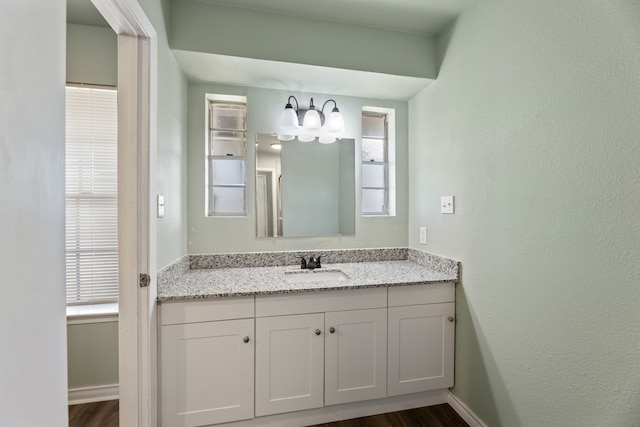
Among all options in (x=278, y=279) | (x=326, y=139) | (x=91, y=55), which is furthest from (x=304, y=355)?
(x=91, y=55)

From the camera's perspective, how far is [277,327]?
149 cm

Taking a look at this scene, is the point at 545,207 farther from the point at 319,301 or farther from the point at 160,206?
the point at 160,206

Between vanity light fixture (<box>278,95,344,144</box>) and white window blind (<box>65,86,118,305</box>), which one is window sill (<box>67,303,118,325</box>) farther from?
vanity light fixture (<box>278,95,344,144</box>)

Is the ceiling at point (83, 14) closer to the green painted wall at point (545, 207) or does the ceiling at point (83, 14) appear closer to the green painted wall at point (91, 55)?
the green painted wall at point (91, 55)

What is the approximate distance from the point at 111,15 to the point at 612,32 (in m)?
1.81

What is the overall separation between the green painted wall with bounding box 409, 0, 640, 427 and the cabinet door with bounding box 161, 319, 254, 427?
4.17ft

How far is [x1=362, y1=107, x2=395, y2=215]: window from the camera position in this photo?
2.27 metres

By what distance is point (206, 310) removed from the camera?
1.42 meters

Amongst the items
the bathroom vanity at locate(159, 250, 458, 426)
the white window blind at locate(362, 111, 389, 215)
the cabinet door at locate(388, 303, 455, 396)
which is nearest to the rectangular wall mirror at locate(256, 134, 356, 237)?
the white window blind at locate(362, 111, 389, 215)

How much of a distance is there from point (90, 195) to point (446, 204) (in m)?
2.33

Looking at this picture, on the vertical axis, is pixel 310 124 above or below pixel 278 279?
above

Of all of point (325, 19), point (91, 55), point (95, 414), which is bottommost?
point (95, 414)

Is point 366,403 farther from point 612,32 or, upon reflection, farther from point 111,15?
point 111,15

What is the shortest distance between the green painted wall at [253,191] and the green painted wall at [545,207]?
1.59ft
